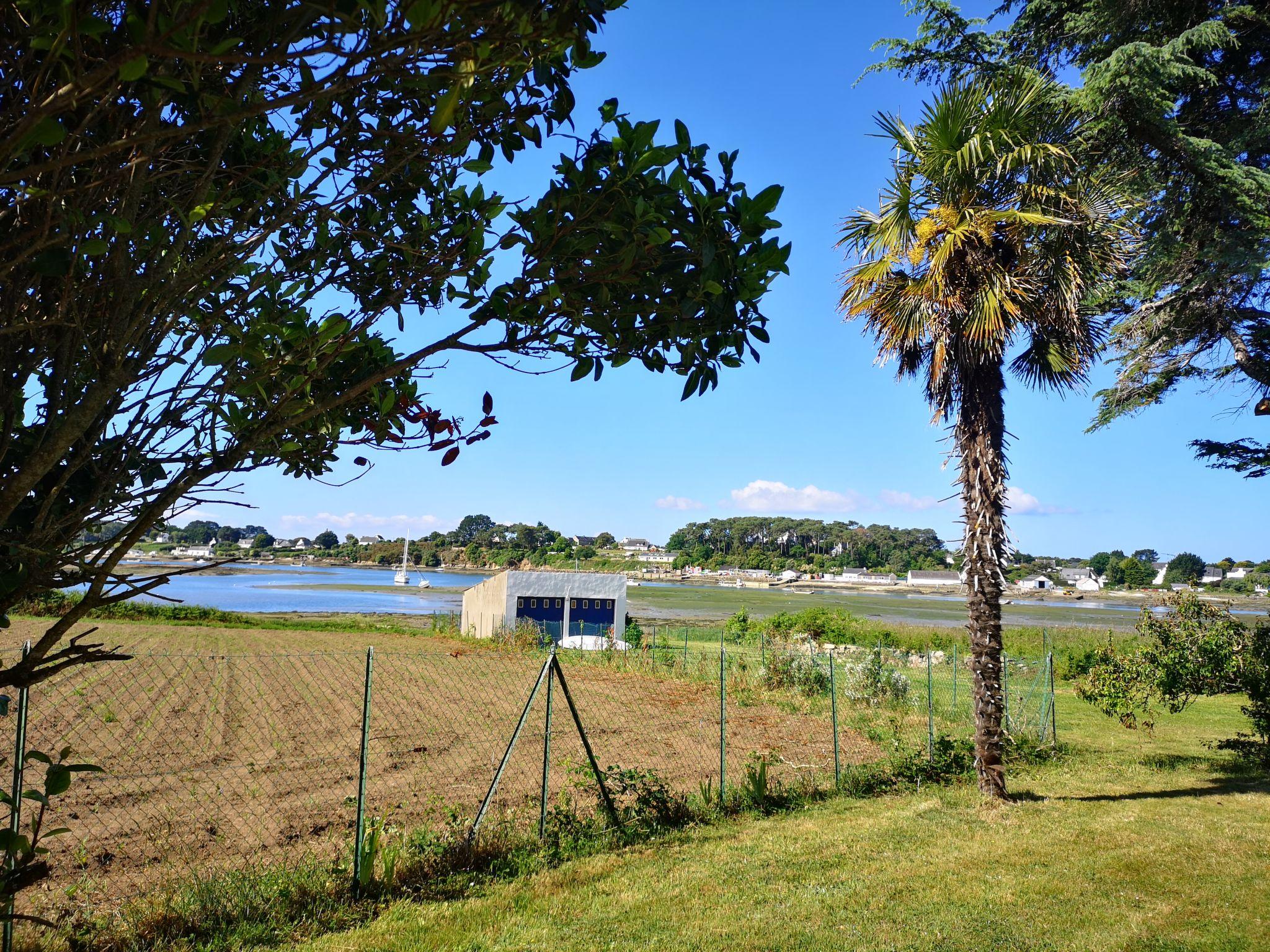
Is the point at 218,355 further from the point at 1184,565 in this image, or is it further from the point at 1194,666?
the point at 1184,565

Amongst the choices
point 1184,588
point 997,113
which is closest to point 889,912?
point 997,113

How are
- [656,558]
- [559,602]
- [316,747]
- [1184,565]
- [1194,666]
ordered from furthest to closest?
[656,558] < [1184,565] < [559,602] < [316,747] < [1194,666]

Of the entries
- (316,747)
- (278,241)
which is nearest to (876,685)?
(316,747)

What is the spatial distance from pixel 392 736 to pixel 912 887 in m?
8.41

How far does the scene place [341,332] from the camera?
2350 mm

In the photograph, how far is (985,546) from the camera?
9258mm

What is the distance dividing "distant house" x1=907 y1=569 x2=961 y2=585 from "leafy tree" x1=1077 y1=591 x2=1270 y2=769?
123558 mm

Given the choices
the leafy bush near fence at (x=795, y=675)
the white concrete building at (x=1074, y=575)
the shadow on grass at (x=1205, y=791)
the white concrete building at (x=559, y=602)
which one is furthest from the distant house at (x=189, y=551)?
the white concrete building at (x=1074, y=575)

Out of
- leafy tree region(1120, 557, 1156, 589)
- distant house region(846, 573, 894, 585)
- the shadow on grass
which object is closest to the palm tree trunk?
the shadow on grass

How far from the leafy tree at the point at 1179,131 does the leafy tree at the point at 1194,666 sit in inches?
89.1

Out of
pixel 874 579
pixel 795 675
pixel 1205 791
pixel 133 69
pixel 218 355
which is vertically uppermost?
pixel 133 69

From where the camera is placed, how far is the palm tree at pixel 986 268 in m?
8.84

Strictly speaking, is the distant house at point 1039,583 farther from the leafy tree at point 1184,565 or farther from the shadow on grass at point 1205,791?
the shadow on grass at point 1205,791

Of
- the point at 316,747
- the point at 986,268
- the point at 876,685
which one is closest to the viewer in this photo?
the point at 986,268
